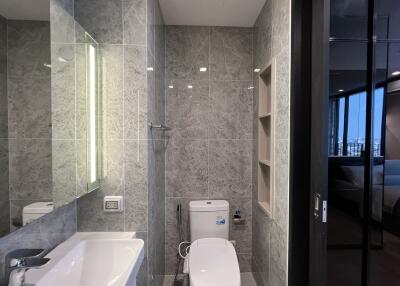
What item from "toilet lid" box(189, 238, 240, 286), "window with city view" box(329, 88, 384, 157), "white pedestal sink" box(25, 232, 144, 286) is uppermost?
"window with city view" box(329, 88, 384, 157)

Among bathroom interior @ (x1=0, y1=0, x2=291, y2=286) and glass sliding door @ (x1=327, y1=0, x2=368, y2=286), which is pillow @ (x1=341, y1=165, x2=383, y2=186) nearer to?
glass sliding door @ (x1=327, y1=0, x2=368, y2=286)

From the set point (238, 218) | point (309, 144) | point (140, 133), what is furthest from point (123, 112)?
point (238, 218)

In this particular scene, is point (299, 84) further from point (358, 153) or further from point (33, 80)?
point (33, 80)

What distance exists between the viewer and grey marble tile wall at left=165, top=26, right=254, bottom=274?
2211 mm

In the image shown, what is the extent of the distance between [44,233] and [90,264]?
0.27 meters

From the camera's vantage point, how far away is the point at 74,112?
3.98 feet

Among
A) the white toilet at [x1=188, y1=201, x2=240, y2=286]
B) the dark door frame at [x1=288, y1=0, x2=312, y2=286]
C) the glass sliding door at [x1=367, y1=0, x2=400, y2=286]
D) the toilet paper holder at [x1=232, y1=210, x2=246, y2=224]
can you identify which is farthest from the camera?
the toilet paper holder at [x1=232, y1=210, x2=246, y2=224]

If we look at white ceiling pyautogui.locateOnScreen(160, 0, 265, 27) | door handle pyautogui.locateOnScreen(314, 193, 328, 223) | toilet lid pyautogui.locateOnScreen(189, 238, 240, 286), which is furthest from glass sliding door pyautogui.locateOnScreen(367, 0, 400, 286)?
white ceiling pyautogui.locateOnScreen(160, 0, 265, 27)

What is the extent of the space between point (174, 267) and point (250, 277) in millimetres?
773

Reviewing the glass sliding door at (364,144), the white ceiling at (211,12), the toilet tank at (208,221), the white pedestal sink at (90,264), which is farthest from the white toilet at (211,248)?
the white ceiling at (211,12)

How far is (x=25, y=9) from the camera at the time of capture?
857 mm

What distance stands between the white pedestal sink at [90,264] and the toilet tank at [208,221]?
0.91 m

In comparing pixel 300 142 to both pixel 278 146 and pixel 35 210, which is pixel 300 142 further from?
pixel 35 210

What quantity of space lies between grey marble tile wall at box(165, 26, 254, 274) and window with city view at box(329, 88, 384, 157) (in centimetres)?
105
